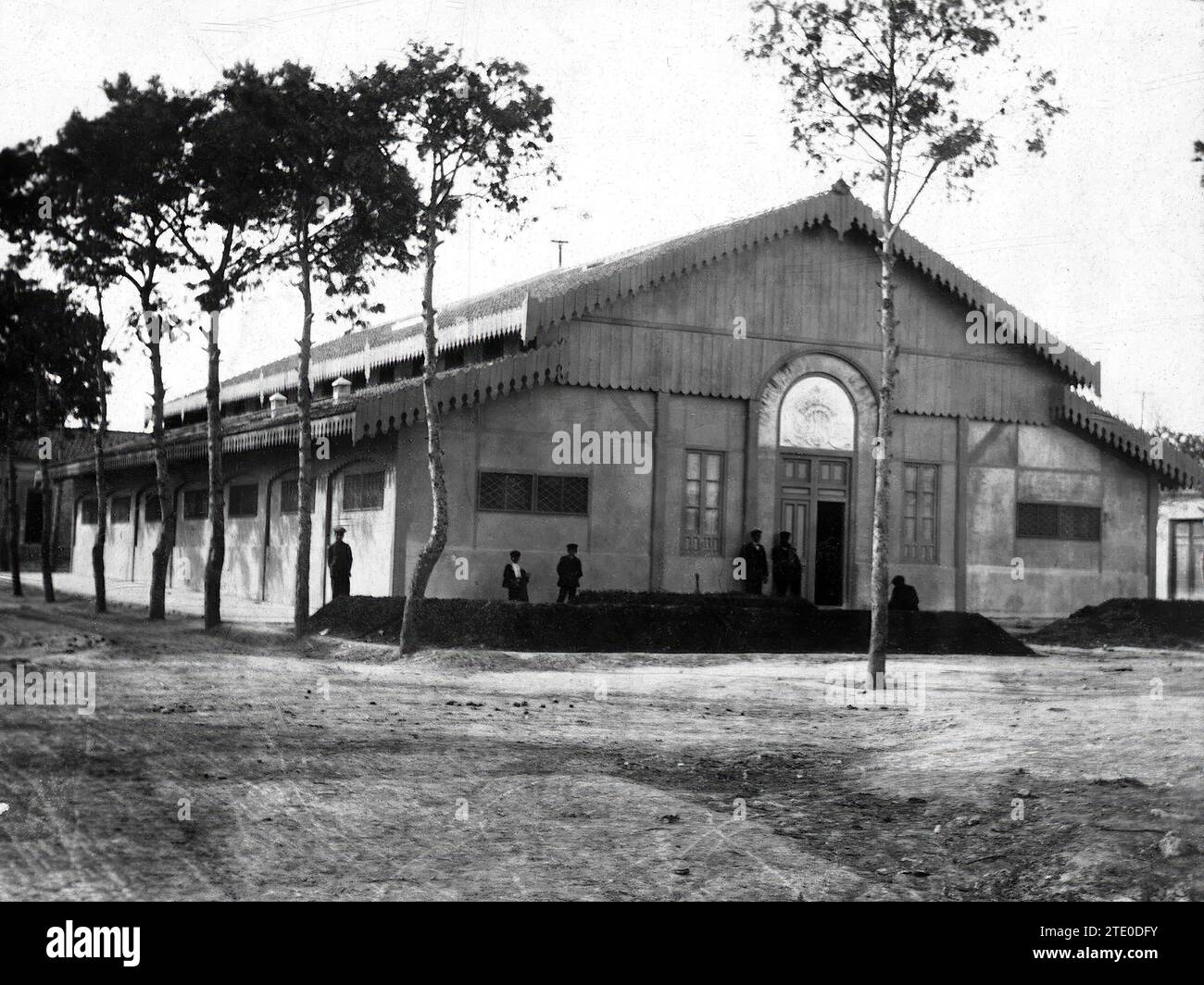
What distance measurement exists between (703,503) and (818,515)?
2789 millimetres

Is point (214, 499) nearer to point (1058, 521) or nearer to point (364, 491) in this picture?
point (364, 491)

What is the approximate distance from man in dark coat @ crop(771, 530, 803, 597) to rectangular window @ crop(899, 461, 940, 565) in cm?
293

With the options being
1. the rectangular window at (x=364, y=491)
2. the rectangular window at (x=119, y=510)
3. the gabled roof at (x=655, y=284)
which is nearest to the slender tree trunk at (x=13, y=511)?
the rectangular window at (x=119, y=510)

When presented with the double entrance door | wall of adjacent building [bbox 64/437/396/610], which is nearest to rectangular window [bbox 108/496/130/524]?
wall of adjacent building [bbox 64/437/396/610]

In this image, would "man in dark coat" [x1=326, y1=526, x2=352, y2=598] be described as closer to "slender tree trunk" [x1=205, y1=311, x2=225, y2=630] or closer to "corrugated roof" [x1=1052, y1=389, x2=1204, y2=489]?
"slender tree trunk" [x1=205, y1=311, x2=225, y2=630]

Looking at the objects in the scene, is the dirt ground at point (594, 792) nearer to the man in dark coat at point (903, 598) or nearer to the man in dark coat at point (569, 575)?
the man in dark coat at point (569, 575)

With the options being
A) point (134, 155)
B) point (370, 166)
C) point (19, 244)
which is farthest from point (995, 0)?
point (19, 244)

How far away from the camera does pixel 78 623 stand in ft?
86.2

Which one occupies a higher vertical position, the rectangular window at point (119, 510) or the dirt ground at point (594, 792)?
the rectangular window at point (119, 510)

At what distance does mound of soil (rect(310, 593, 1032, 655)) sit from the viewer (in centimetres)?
2136

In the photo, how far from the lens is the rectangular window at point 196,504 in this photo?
35.6 m

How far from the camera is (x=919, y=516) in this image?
2995 centimetres

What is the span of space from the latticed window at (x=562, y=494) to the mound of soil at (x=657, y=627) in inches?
108

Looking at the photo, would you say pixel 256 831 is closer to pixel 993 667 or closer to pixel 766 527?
pixel 993 667
